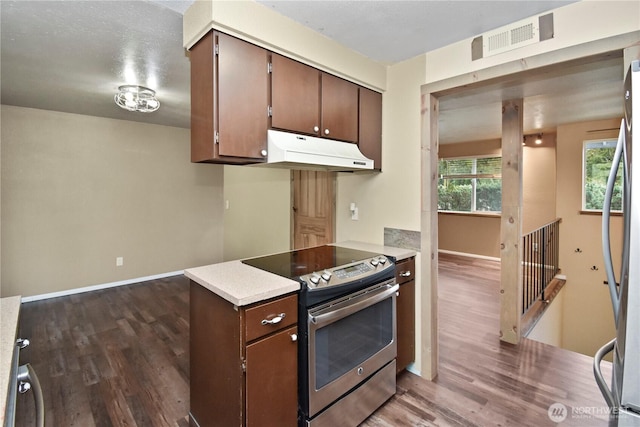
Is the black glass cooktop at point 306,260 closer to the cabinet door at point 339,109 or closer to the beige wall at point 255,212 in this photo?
the cabinet door at point 339,109

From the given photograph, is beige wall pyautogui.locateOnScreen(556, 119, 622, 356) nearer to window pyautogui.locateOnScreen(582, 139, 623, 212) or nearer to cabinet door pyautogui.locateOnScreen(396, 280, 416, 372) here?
window pyautogui.locateOnScreen(582, 139, 623, 212)

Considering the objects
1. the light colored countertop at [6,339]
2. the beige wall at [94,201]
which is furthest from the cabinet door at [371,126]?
the beige wall at [94,201]

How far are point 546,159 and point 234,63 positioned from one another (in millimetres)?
5883

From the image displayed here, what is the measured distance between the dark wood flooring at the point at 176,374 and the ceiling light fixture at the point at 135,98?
2287 millimetres

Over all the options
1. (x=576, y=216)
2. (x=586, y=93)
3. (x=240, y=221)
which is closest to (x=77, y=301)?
(x=240, y=221)

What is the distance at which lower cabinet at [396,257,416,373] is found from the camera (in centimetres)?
237

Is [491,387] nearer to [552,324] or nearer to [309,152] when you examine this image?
[309,152]

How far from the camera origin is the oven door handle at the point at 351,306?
1679mm

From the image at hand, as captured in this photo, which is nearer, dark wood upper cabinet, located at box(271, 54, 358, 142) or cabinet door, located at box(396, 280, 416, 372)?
dark wood upper cabinet, located at box(271, 54, 358, 142)

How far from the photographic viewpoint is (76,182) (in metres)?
4.29

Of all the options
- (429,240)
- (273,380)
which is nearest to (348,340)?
(273,380)

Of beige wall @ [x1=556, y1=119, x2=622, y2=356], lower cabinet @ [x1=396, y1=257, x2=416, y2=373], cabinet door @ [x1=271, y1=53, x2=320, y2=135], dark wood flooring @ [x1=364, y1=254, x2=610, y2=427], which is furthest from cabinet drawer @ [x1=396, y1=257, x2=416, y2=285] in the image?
beige wall @ [x1=556, y1=119, x2=622, y2=356]

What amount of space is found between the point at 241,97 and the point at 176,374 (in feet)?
7.13

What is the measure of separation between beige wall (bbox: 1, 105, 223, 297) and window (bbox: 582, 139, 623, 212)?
→ 593 cm
